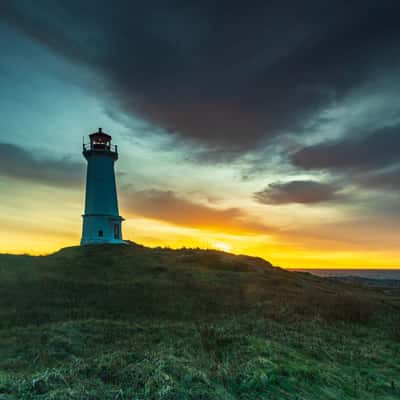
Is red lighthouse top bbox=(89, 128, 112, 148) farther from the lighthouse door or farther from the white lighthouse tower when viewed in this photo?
the lighthouse door

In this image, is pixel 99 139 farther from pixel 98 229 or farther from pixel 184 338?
pixel 184 338

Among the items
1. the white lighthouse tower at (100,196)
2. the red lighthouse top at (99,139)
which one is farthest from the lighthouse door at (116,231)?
the red lighthouse top at (99,139)

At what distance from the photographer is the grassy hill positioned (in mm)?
8141

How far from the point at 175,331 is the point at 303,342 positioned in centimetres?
484

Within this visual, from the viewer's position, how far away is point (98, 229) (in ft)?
143

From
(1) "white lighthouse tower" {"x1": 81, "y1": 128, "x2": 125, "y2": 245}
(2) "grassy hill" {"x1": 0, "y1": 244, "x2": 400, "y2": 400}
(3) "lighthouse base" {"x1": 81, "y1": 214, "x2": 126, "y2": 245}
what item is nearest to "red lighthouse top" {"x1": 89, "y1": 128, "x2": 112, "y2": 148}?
(1) "white lighthouse tower" {"x1": 81, "y1": 128, "x2": 125, "y2": 245}

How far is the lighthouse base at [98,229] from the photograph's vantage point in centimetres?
4322

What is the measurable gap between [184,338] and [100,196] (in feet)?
112

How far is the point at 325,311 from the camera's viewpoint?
19.2 meters

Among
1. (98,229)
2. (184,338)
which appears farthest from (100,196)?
(184,338)

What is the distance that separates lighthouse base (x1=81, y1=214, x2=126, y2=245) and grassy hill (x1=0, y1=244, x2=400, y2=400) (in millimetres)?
14204

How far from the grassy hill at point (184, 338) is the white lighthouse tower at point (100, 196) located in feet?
48.3

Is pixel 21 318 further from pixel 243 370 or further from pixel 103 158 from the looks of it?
pixel 103 158

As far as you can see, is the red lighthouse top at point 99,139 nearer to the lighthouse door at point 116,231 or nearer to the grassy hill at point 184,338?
the lighthouse door at point 116,231
